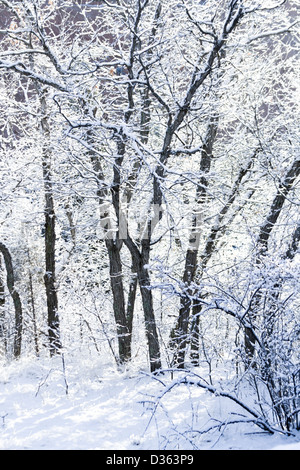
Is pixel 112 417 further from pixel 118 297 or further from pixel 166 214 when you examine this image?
pixel 118 297

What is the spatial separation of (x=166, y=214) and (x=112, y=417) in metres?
3.59

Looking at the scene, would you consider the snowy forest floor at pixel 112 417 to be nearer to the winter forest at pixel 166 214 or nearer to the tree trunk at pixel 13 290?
the winter forest at pixel 166 214

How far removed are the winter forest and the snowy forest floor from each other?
3cm

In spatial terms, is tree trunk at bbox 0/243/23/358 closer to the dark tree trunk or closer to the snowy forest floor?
the dark tree trunk

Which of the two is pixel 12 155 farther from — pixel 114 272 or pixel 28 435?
pixel 28 435

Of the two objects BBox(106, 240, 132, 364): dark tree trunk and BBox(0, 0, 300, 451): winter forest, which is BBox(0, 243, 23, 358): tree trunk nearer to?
BBox(0, 0, 300, 451): winter forest

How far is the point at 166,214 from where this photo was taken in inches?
324

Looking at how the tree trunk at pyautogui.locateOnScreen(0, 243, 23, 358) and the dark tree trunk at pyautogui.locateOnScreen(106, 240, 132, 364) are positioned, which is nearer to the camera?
the dark tree trunk at pyautogui.locateOnScreen(106, 240, 132, 364)

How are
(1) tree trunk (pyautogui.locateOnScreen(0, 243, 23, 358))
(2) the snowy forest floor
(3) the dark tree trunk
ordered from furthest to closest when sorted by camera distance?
(1) tree trunk (pyautogui.locateOnScreen(0, 243, 23, 358)) → (3) the dark tree trunk → (2) the snowy forest floor

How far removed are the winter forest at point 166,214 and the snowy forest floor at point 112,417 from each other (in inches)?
1.2

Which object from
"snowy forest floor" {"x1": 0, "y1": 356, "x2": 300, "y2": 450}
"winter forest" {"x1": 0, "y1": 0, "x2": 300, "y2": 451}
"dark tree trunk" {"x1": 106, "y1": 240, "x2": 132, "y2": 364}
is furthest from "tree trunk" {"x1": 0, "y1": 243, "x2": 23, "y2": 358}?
"snowy forest floor" {"x1": 0, "y1": 356, "x2": 300, "y2": 450}

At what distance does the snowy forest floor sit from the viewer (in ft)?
14.7

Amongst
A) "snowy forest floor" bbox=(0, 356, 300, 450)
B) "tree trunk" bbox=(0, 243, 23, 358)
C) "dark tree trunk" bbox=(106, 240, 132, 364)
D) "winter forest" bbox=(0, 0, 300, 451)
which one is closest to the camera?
"snowy forest floor" bbox=(0, 356, 300, 450)

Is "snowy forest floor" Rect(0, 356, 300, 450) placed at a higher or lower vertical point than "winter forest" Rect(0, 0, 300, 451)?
lower
